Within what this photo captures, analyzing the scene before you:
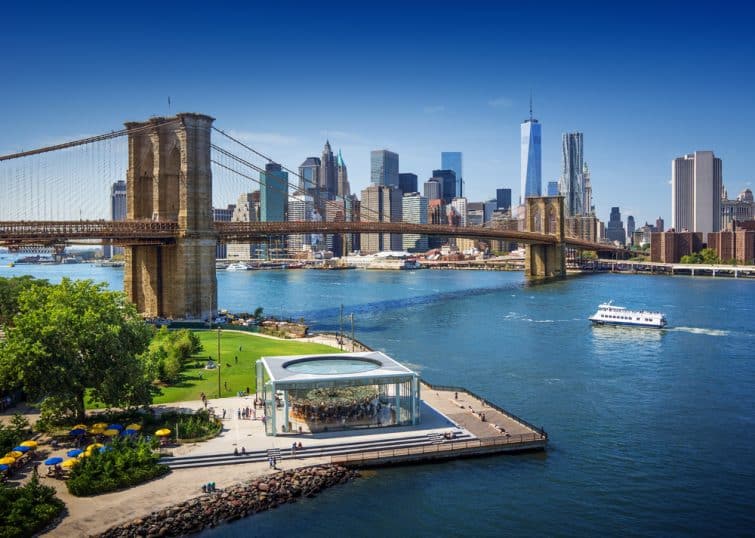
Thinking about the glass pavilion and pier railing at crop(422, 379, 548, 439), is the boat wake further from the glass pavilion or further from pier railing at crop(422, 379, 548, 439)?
the glass pavilion

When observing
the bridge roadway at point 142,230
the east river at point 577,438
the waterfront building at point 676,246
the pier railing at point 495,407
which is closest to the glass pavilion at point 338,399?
the east river at point 577,438

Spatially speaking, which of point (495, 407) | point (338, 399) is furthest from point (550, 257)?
point (338, 399)

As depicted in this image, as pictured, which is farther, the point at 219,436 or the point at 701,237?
the point at 701,237

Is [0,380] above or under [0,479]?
above

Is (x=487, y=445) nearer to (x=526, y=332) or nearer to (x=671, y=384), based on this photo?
(x=671, y=384)

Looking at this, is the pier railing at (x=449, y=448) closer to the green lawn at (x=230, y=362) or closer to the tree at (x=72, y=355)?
the tree at (x=72, y=355)

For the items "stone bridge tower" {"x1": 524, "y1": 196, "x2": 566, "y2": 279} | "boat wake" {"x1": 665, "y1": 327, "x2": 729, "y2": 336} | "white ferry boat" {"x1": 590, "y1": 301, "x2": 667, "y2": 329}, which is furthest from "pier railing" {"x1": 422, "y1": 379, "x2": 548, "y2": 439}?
"stone bridge tower" {"x1": 524, "y1": 196, "x2": 566, "y2": 279}

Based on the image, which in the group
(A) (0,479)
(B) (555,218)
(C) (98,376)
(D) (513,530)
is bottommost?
(D) (513,530)

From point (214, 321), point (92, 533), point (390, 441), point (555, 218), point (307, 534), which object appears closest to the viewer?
point (92, 533)

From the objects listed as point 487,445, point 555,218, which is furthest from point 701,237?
point 487,445
